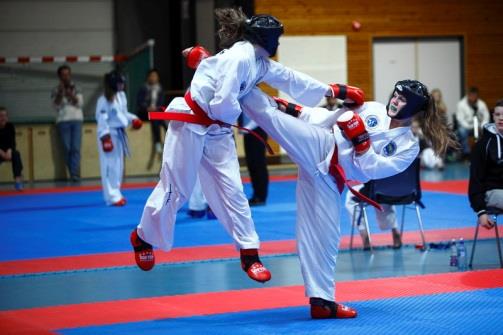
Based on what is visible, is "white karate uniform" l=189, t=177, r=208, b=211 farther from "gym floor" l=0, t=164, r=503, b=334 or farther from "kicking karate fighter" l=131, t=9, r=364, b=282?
"kicking karate fighter" l=131, t=9, r=364, b=282

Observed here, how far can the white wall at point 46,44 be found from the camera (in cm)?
1666

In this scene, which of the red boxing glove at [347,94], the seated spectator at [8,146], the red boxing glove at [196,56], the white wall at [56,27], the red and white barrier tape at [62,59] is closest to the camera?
the red boxing glove at [347,94]

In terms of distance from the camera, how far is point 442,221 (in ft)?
30.6

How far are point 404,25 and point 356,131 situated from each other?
14.8m

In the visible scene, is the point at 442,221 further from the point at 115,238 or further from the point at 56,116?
the point at 56,116

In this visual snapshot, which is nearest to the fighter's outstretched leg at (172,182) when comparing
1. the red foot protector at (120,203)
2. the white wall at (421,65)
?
the red foot protector at (120,203)

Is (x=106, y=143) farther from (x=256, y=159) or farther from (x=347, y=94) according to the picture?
(x=347, y=94)

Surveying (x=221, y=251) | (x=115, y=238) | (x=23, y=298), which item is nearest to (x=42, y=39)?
(x=115, y=238)

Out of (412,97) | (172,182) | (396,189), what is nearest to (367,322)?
(412,97)

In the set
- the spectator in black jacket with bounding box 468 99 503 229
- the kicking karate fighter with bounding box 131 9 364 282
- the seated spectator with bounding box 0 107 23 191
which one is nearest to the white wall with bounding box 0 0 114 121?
the seated spectator with bounding box 0 107 23 191

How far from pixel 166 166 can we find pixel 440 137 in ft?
5.64

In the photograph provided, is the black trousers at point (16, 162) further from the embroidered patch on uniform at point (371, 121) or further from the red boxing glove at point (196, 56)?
the embroidered patch on uniform at point (371, 121)

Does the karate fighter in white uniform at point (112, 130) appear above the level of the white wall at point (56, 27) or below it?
below

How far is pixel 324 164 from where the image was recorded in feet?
16.3
